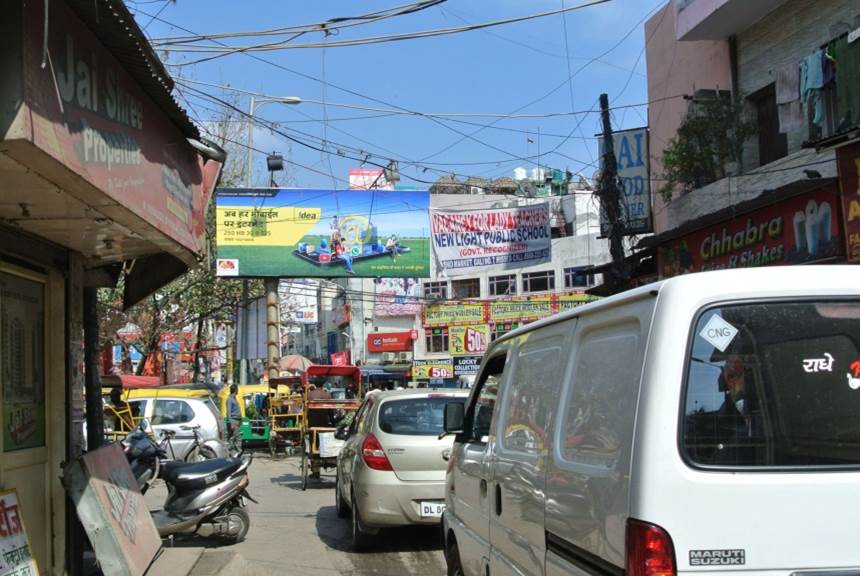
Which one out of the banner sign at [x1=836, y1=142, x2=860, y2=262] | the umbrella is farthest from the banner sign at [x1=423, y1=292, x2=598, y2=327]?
the banner sign at [x1=836, y1=142, x2=860, y2=262]

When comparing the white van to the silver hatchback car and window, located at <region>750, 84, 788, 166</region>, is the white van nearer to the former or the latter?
the silver hatchback car

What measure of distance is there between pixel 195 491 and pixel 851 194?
862 cm

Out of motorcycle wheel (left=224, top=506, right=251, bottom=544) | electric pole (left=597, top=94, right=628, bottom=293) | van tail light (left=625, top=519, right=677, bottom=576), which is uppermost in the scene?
electric pole (left=597, top=94, right=628, bottom=293)

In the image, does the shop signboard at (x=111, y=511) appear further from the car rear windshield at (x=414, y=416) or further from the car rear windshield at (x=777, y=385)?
the car rear windshield at (x=777, y=385)

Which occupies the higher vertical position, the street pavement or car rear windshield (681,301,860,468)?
car rear windshield (681,301,860,468)

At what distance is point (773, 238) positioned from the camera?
11867mm

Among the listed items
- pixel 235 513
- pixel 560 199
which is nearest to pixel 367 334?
pixel 560 199

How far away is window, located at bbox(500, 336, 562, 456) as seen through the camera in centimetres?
363

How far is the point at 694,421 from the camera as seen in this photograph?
99.6 inches

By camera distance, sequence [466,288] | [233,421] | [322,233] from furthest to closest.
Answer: [466,288], [322,233], [233,421]

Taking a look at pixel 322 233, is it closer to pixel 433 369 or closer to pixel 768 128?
pixel 768 128

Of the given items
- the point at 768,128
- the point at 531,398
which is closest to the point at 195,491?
the point at 531,398

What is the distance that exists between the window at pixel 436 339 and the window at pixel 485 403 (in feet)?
159

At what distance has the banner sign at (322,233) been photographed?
27.5 metres
